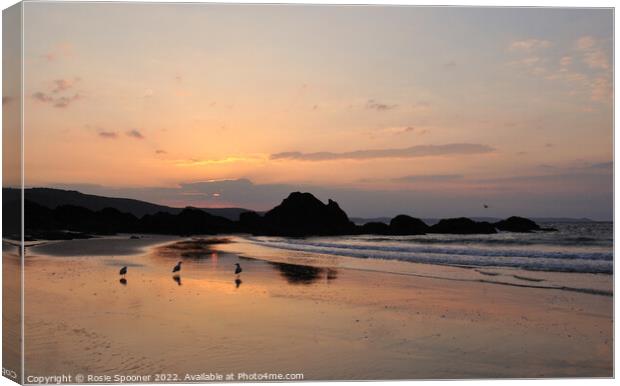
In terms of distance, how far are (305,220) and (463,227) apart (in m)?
6.44

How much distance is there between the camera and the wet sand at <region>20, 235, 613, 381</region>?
6406 mm

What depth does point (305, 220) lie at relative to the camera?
19688 mm

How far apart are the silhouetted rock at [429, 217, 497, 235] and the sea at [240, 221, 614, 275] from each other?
1.16ft

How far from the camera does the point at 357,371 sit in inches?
249

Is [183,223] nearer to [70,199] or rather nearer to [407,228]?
[407,228]

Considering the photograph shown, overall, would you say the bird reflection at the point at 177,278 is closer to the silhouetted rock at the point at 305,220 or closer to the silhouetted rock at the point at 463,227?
the silhouetted rock at the point at 305,220

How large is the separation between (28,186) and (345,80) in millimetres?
4064

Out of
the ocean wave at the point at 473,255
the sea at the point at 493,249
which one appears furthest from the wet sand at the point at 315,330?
the sea at the point at 493,249

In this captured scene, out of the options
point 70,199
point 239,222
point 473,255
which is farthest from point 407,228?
point 70,199

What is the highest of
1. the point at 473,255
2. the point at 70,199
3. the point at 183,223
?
the point at 70,199

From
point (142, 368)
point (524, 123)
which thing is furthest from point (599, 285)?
point (142, 368)

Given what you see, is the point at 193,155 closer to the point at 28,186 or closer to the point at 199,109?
the point at 199,109

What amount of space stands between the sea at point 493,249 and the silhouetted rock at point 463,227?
0.35m

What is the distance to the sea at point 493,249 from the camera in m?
14.2
